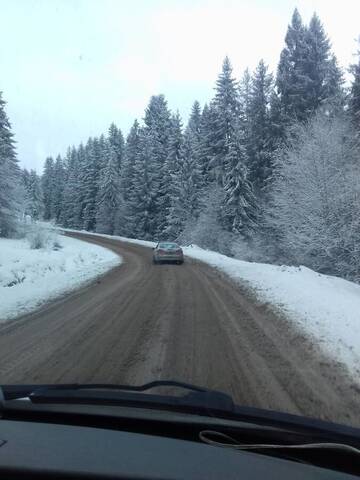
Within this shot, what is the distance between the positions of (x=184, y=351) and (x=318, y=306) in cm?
437

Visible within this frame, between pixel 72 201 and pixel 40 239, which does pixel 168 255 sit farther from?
pixel 72 201

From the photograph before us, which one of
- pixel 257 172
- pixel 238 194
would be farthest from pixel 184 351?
pixel 257 172

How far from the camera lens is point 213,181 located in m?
42.3

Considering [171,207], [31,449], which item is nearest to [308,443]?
[31,449]

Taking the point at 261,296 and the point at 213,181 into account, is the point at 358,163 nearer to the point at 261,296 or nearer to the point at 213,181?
the point at 261,296

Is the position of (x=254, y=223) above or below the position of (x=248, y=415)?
above

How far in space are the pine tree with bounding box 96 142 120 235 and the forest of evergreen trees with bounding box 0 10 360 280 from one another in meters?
0.18

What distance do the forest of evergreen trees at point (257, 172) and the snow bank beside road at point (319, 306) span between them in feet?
25.3

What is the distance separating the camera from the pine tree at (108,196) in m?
65.9

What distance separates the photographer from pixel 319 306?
960 cm

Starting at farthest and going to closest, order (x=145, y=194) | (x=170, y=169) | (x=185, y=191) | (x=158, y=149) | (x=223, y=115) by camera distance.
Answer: (x=158, y=149) < (x=145, y=194) < (x=170, y=169) < (x=185, y=191) < (x=223, y=115)

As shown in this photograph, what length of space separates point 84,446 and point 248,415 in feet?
3.84

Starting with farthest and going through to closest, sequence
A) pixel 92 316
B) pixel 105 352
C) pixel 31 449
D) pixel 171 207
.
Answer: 1. pixel 171 207
2. pixel 92 316
3. pixel 105 352
4. pixel 31 449

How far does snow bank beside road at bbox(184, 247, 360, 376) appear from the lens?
6672 millimetres
